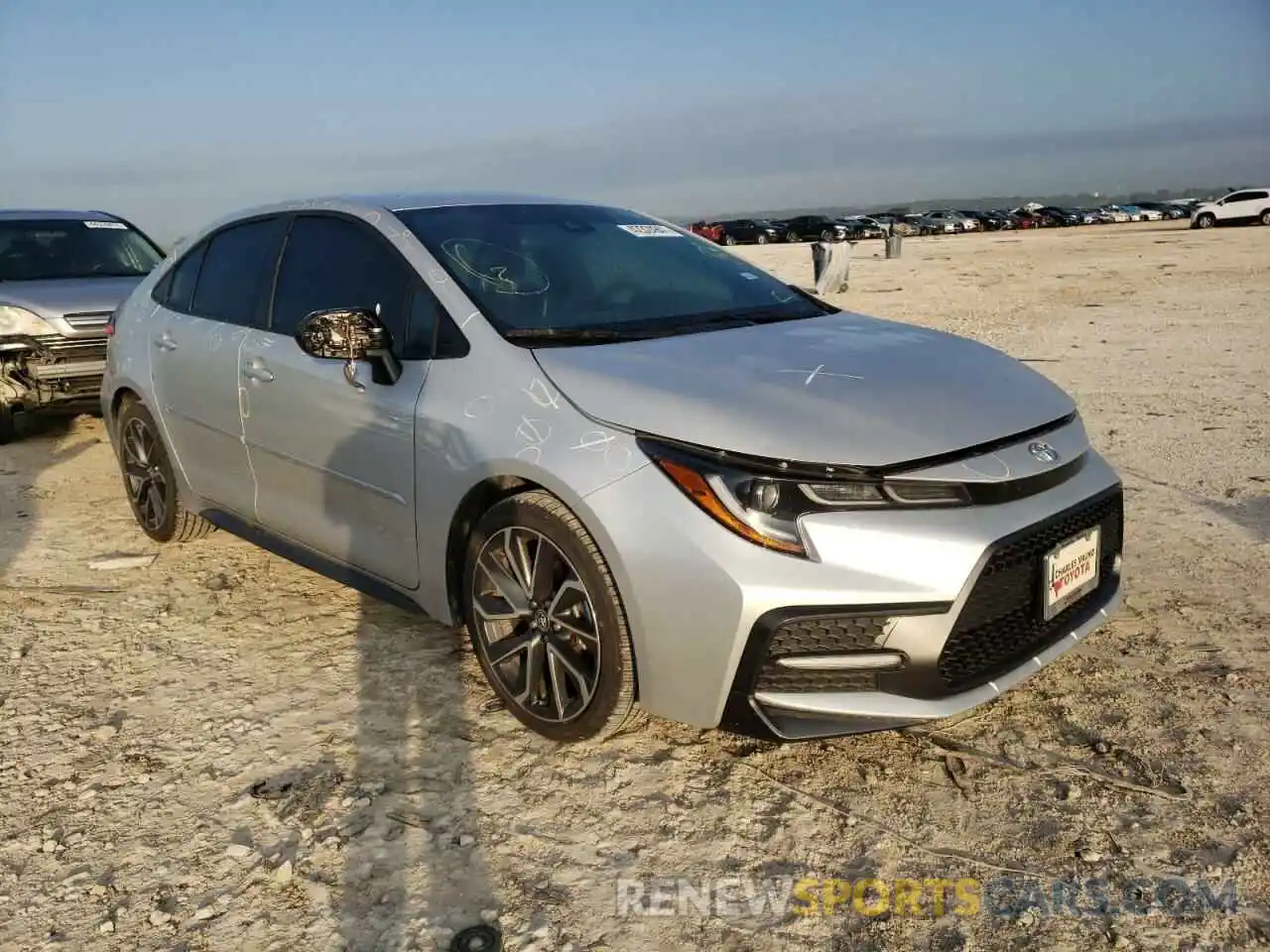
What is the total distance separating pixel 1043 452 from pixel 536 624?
151cm

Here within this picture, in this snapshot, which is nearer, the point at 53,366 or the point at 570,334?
the point at 570,334

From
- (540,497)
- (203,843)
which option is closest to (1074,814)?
(540,497)

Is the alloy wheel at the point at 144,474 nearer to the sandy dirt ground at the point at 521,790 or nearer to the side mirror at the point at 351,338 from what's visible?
the sandy dirt ground at the point at 521,790

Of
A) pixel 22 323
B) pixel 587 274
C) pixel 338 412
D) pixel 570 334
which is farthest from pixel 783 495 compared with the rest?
pixel 22 323

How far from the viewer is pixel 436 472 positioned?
315 centimetres

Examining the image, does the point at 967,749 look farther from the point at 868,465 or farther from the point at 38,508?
the point at 38,508

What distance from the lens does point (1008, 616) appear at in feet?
8.80

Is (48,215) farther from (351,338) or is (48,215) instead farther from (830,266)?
(830,266)

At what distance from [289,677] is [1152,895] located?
2.71 metres

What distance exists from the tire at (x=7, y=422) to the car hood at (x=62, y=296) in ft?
2.47

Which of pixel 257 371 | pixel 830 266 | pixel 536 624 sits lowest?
pixel 536 624

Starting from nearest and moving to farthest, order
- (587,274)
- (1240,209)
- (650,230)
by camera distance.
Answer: (587,274)
(650,230)
(1240,209)

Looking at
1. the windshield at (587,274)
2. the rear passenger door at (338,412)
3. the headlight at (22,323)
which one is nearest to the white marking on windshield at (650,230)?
the windshield at (587,274)

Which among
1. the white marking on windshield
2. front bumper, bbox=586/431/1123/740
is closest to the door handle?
the white marking on windshield
